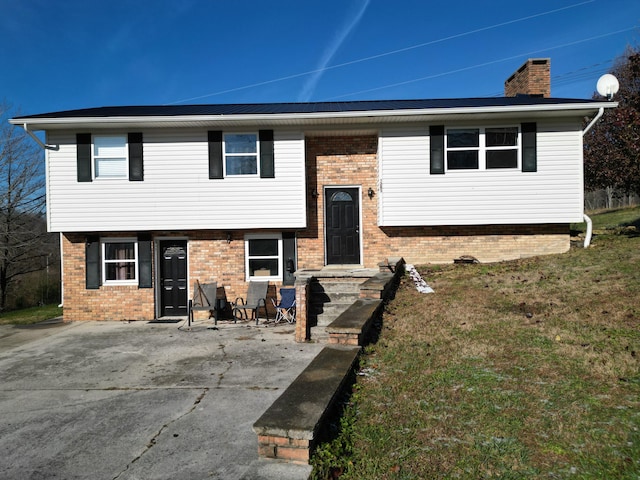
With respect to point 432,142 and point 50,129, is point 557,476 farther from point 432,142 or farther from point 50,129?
point 50,129

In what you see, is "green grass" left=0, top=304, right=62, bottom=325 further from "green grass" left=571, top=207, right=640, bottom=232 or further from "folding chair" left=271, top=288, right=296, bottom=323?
"green grass" left=571, top=207, right=640, bottom=232

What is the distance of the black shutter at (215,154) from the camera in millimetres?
11023

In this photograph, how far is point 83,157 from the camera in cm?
1101

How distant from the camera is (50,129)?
11.0m

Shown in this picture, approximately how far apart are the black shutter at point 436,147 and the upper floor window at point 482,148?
20 centimetres

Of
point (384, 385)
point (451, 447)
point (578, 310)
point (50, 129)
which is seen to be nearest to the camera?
point (451, 447)

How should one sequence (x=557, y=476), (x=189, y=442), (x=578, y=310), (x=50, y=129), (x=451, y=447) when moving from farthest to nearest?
1. (x=50, y=129)
2. (x=578, y=310)
3. (x=189, y=442)
4. (x=451, y=447)
5. (x=557, y=476)

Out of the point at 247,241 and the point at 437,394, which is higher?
the point at 247,241

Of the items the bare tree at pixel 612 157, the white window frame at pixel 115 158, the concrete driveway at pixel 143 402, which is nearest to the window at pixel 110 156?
the white window frame at pixel 115 158

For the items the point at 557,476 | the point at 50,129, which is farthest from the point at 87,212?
the point at 557,476

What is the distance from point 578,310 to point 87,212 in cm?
1146

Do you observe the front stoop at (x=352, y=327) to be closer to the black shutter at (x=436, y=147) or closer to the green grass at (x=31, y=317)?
the black shutter at (x=436, y=147)

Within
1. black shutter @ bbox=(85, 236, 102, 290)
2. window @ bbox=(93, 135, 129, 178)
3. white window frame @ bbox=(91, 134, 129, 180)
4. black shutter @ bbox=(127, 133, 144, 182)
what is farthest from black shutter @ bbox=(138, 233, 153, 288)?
window @ bbox=(93, 135, 129, 178)

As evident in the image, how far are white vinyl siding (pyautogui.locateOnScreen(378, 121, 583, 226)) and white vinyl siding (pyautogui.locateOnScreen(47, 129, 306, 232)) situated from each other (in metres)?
2.48
